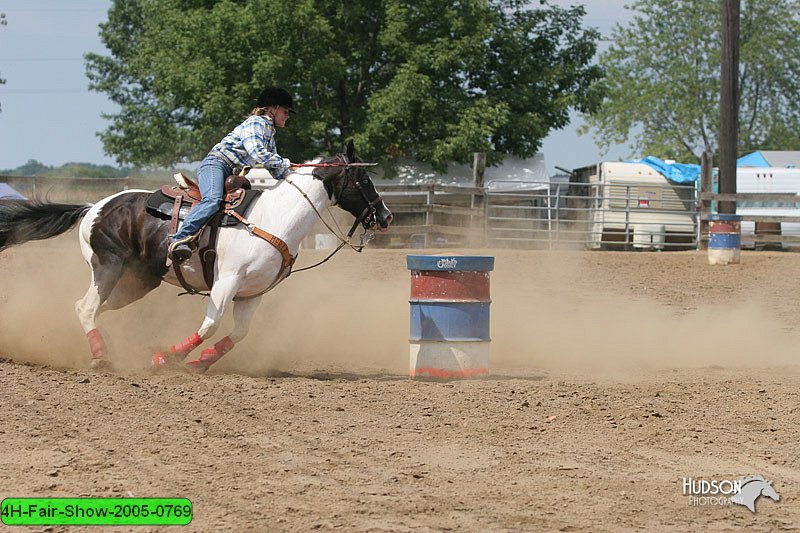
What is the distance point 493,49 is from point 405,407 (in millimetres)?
26207

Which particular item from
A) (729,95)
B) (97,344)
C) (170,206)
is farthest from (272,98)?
(729,95)

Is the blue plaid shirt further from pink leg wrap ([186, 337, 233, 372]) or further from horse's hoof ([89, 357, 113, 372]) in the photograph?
horse's hoof ([89, 357, 113, 372])

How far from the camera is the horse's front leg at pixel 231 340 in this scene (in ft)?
28.1

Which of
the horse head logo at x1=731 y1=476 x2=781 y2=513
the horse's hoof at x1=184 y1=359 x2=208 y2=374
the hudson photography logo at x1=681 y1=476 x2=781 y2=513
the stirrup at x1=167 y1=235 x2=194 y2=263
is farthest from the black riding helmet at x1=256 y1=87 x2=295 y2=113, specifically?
the horse head logo at x1=731 y1=476 x2=781 y2=513

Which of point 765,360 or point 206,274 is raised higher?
point 206,274

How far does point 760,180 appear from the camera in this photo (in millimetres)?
32625

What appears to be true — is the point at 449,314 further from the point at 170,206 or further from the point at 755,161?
the point at 755,161

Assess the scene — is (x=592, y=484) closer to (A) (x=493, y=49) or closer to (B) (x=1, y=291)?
(B) (x=1, y=291)

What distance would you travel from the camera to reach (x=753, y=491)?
17.5 ft

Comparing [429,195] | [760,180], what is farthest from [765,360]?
[760,180]

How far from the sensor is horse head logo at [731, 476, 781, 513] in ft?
17.0

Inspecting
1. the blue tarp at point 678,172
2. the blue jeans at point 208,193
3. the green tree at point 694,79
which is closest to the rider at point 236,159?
the blue jeans at point 208,193

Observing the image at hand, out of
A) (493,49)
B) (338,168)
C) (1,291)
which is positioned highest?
(493,49)

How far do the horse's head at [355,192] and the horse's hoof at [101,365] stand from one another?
233 cm
